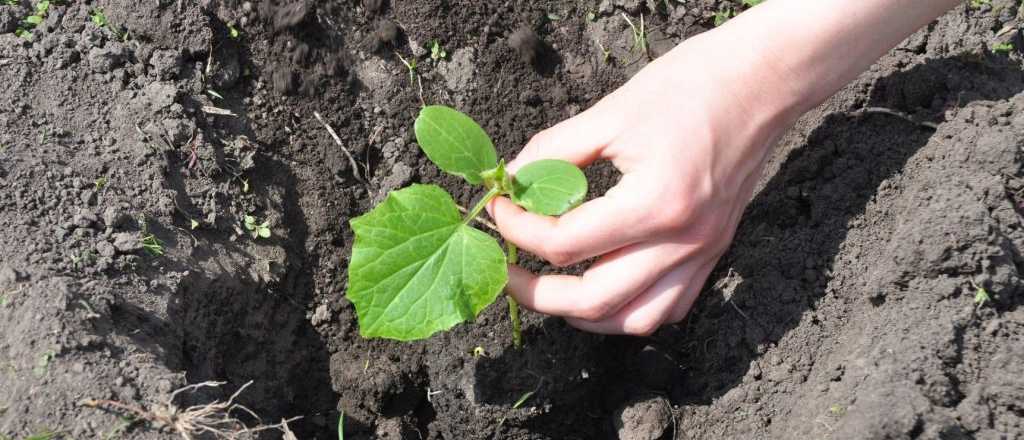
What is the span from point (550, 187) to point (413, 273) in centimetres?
37

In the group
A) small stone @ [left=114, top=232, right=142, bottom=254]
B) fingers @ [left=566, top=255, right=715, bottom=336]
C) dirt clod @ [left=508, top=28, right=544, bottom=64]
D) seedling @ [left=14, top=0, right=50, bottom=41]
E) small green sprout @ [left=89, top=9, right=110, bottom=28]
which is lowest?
fingers @ [left=566, top=255, right=715, bottom=336]

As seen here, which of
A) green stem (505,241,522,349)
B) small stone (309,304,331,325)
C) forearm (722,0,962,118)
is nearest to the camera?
forearm (722,0,962,118)

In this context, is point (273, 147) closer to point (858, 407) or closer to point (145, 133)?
point (145, 133)

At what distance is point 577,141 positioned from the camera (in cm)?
190

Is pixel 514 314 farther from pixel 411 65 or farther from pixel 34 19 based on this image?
pixel 34 19

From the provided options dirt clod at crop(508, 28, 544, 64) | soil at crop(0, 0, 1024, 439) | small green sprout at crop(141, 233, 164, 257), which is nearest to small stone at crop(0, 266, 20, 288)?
soil at crop(0, 0, 1024, 439)

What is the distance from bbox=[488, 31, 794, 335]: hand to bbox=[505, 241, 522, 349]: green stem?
8 cm

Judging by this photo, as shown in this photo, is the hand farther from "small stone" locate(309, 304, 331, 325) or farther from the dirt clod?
"small stone" locate(309, 304, 331, 325)

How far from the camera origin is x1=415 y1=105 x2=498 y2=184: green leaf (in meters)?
1.77

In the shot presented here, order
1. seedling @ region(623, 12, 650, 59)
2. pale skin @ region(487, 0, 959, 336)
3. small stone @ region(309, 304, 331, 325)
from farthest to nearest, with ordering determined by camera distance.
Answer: seedling @ region(623, 12, 650, 59) → small stone @ region(309, 304, 331, 325) → pale skin @ region(487, 0, 959, 336)

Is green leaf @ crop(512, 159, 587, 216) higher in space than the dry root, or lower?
higher

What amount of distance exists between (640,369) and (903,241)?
29.5 inches

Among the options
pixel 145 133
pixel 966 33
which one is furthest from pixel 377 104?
pixel 966 33

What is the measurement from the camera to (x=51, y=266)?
1.86m
